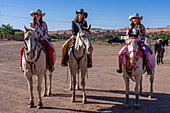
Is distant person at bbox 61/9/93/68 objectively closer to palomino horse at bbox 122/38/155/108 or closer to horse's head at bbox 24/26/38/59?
palomino horse at bbox 122/38/155/108

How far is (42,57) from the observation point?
20.8 ft

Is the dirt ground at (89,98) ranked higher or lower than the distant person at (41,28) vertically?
lower

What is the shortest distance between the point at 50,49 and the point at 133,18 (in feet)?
10.9

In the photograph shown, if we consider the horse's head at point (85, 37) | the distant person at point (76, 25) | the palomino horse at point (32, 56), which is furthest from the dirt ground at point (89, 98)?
the horse's head at point (85, 37)

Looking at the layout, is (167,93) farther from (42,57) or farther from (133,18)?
(42,57)

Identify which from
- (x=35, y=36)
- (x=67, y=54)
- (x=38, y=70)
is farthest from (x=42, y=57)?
(x=67, y=54)

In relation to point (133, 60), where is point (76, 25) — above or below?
above

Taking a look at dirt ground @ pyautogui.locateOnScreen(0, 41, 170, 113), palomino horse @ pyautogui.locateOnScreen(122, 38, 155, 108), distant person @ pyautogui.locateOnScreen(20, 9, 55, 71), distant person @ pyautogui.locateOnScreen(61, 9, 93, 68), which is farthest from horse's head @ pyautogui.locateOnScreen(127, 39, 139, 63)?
distant person @ pyautogui.locateOnScreen(20, 9, 55, 71)

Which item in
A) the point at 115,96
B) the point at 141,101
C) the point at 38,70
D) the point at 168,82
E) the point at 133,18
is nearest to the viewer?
the point at 38,70

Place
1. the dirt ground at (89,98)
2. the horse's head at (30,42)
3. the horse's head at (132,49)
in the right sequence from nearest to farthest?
the horse's head at (30,42), the horse's head at (132,49), the dirt ground at (89,98)

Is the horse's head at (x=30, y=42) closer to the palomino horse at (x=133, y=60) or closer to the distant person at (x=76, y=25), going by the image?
the distant person at (x=76, y=25)

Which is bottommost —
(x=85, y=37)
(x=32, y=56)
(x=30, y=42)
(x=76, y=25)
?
(x=32, y=56)

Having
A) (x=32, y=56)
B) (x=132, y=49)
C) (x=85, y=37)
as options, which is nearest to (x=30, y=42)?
(x=32, y=56)

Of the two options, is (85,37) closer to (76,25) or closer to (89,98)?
(76,25)
